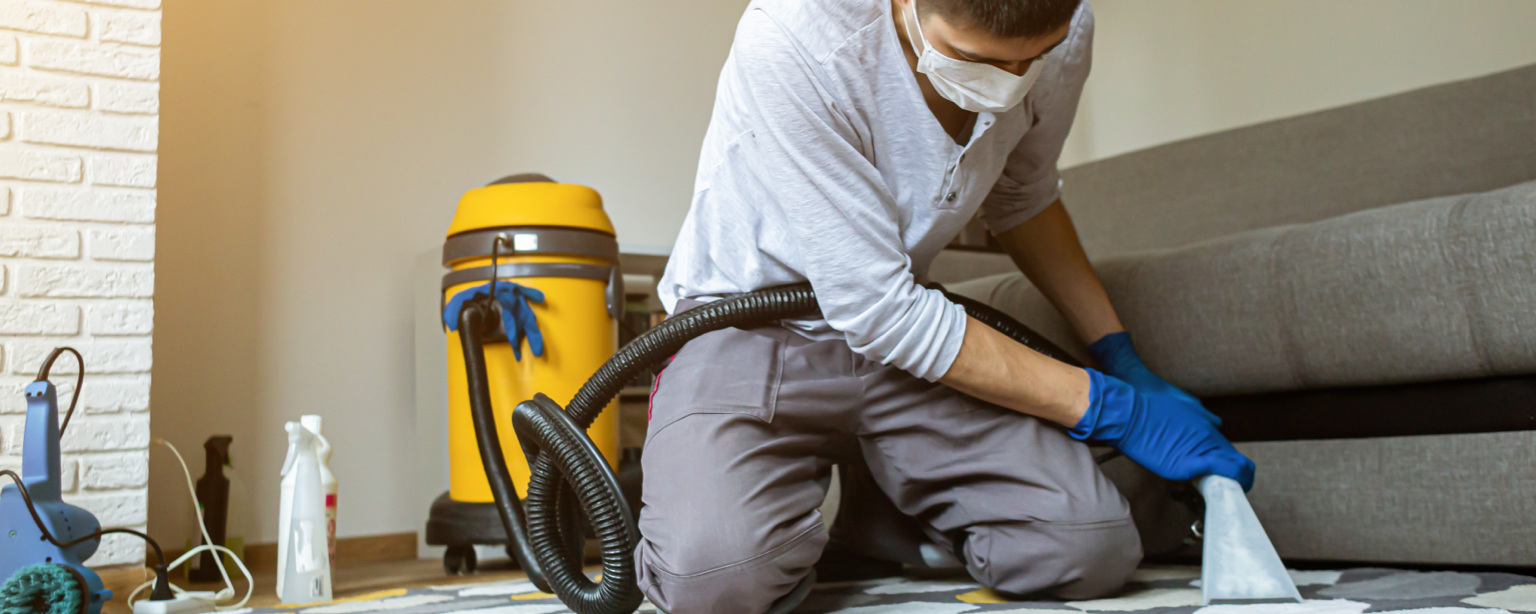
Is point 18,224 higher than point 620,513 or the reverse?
higher

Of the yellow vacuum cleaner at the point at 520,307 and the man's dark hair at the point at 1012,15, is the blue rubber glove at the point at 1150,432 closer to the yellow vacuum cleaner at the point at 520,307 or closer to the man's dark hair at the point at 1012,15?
the man's dark hair at the point at 1012,15

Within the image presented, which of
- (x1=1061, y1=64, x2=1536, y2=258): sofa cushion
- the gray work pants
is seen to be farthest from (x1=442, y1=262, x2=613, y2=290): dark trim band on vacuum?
(x1=1061, y1=64, x2=1536, y2=258): sofa cushion

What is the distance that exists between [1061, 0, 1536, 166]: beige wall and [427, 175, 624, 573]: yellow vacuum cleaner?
8.00 ft

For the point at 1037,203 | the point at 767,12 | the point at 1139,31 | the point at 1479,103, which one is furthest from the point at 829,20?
the point at 1139,31

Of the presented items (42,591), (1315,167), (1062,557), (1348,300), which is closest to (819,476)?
(1062,557)

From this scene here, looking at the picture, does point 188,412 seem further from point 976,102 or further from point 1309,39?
point 1309,39

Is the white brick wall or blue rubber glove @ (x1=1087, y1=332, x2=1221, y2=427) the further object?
the white brick wall

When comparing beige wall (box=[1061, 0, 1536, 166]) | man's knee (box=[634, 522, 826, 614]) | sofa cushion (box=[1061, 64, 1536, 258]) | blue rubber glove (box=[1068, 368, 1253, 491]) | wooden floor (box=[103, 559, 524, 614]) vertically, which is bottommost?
wooden floor (box=[103, 559, 524, 614])

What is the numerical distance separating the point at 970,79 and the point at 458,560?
4.12ft

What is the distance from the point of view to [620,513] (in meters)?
1.03

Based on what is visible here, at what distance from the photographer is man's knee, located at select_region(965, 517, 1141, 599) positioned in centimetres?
105

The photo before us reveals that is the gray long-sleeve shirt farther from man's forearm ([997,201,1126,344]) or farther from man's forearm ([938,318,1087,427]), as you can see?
man's forearm ([997,201,1126,344])

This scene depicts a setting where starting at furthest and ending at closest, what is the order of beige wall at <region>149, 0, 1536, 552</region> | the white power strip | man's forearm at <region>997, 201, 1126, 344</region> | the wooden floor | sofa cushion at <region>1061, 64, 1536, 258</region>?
sofa cushion at <region>1061, 64, 1536, 258</region> < beige wall at <region>149, 0, 1536, 552</region> < the wooden floor < man's forearm at <region>997, 201, 1126, 344</region> < the white power strip

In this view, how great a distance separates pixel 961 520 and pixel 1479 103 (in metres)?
1.86
